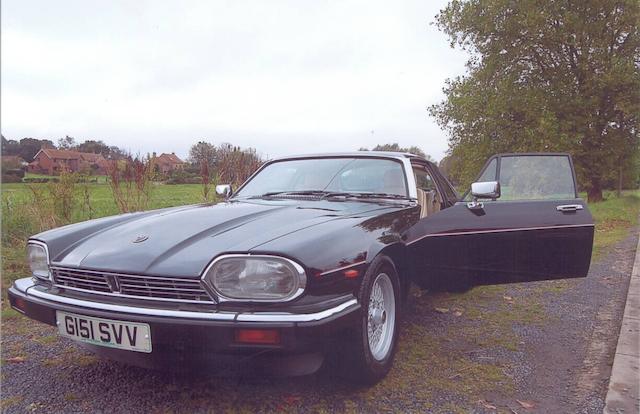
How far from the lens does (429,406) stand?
2.38m

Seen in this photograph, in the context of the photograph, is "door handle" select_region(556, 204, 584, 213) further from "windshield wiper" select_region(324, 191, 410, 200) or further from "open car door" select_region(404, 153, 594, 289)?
"windshield wiper" select_region(324, 191, 410, 200)

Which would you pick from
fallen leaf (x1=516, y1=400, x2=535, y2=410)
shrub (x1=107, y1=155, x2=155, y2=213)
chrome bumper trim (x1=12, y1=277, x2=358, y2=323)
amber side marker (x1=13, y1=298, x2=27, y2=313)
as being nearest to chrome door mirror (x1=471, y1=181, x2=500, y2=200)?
fallen leaf (x1=516, y1=400, x2=535, y2=410)

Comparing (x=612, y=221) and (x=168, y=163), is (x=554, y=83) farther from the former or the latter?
(x=168, y=163)

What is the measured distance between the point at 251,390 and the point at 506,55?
1802 cm

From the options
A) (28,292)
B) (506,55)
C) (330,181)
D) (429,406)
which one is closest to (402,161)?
(330,181)

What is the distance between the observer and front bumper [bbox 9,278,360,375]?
1962 millimetres

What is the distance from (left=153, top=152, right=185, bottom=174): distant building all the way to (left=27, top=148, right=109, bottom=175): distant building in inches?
33.9

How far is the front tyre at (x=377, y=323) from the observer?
230cm

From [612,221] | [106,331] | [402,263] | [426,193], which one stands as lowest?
[612,221]

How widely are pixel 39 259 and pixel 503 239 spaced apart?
306 cm

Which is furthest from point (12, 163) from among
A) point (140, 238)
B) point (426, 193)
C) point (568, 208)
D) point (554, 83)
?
point (554, 83)

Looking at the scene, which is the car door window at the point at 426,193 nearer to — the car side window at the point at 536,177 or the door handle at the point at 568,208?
the car side window at the point at 536,177

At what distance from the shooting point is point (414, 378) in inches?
107

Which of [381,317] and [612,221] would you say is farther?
[612,221]
